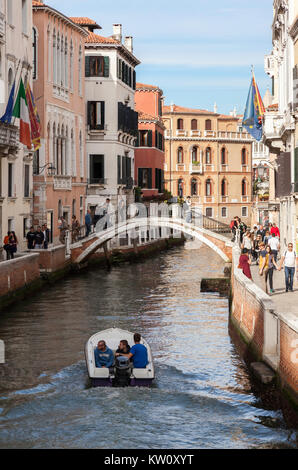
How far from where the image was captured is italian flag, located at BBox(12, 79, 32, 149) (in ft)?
101

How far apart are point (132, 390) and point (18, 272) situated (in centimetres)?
1257

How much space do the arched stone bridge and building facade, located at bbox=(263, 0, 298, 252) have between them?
423cm

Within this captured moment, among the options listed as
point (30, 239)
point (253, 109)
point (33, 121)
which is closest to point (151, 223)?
point (253, 109)

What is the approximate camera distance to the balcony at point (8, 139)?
103ft

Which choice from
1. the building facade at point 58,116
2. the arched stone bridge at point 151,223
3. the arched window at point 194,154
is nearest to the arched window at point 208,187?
the arched window at point 194,154

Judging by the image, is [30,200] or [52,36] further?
[52,36]

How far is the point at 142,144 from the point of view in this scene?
61469 mm

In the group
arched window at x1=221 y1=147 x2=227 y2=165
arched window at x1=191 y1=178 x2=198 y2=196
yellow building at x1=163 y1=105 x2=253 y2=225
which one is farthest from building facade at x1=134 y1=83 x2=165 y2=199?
arched window at x1=221 y1=147 x2=227 y2=165

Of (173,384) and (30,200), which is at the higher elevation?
(30,200)

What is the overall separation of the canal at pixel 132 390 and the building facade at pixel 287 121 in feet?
12.3

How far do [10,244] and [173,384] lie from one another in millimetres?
13221
